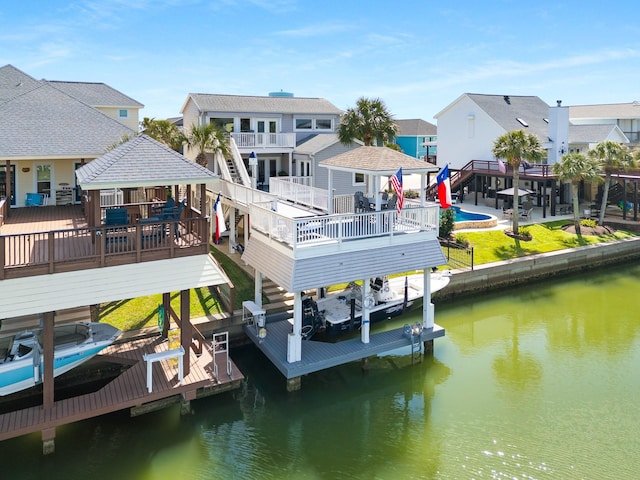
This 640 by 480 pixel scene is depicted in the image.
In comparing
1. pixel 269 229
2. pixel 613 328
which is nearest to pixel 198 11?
pixel 269 229

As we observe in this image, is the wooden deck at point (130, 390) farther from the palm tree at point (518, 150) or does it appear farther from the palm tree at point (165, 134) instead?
the palm tree at point (518, 150)

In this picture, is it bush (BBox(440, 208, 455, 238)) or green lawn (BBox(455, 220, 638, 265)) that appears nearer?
green lawn (BBox(455, 220, 638, 265))

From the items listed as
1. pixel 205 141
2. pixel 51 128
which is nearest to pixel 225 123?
pixel 205 141

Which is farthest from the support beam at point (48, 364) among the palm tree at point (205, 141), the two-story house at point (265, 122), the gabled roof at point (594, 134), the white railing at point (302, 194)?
the gabled roof at point (594, 134)

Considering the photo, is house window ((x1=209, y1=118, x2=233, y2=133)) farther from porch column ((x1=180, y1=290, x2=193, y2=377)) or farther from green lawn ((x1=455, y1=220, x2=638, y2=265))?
porch column ((x1=180, y1=290, x2=193, y2=377))

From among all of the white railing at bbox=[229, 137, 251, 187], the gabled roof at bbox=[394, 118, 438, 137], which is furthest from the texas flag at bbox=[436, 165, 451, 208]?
the gabled roof at bbox=[394, 118, 438, 137]

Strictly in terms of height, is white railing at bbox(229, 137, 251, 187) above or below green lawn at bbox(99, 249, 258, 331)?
above
